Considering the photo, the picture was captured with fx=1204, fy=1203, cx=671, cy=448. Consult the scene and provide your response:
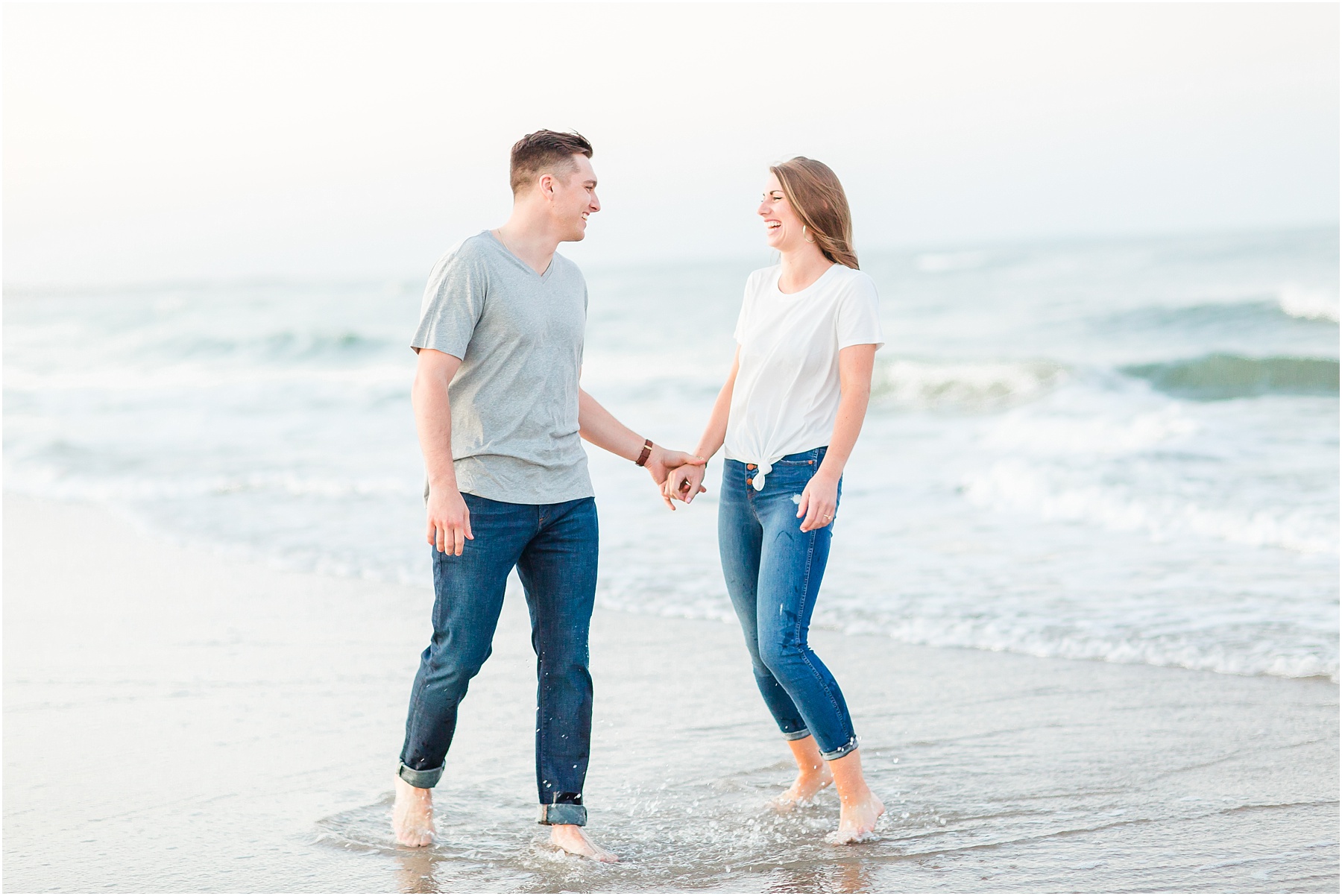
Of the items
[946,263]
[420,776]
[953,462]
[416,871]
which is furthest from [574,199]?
[946,263]

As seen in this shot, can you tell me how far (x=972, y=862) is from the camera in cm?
316

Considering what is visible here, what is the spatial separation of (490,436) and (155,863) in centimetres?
147

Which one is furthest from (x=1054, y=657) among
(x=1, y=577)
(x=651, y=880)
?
(x=1, y=577)

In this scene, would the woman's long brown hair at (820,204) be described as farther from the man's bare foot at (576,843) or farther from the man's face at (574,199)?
the man's bare foot at (576,843)

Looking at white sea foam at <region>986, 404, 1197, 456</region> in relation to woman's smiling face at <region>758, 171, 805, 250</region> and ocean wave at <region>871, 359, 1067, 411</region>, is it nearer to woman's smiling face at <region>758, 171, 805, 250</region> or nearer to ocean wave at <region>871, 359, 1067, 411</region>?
ocean wave at <region>871, 359, 1067, 411</region>

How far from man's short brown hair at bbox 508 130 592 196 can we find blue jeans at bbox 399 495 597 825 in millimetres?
852

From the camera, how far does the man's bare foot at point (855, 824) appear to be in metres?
3.29

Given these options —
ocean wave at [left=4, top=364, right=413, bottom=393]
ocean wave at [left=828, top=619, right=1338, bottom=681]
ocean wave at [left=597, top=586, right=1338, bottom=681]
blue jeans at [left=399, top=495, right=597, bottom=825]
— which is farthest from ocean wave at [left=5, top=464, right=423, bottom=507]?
ocean wave at [left=4, top=364, right=413, bottom=393]

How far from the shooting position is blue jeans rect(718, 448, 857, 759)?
3.23 metres

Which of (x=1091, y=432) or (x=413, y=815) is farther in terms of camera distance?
(x=1091, y=432)

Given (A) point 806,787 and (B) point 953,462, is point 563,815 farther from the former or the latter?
(B) point 953,462

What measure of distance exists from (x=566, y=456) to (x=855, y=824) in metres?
1.28

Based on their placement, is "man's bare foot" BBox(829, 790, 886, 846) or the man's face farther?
"man's bare foot" BBox(829, 790, 886, 846)

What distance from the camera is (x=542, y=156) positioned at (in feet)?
10.3
